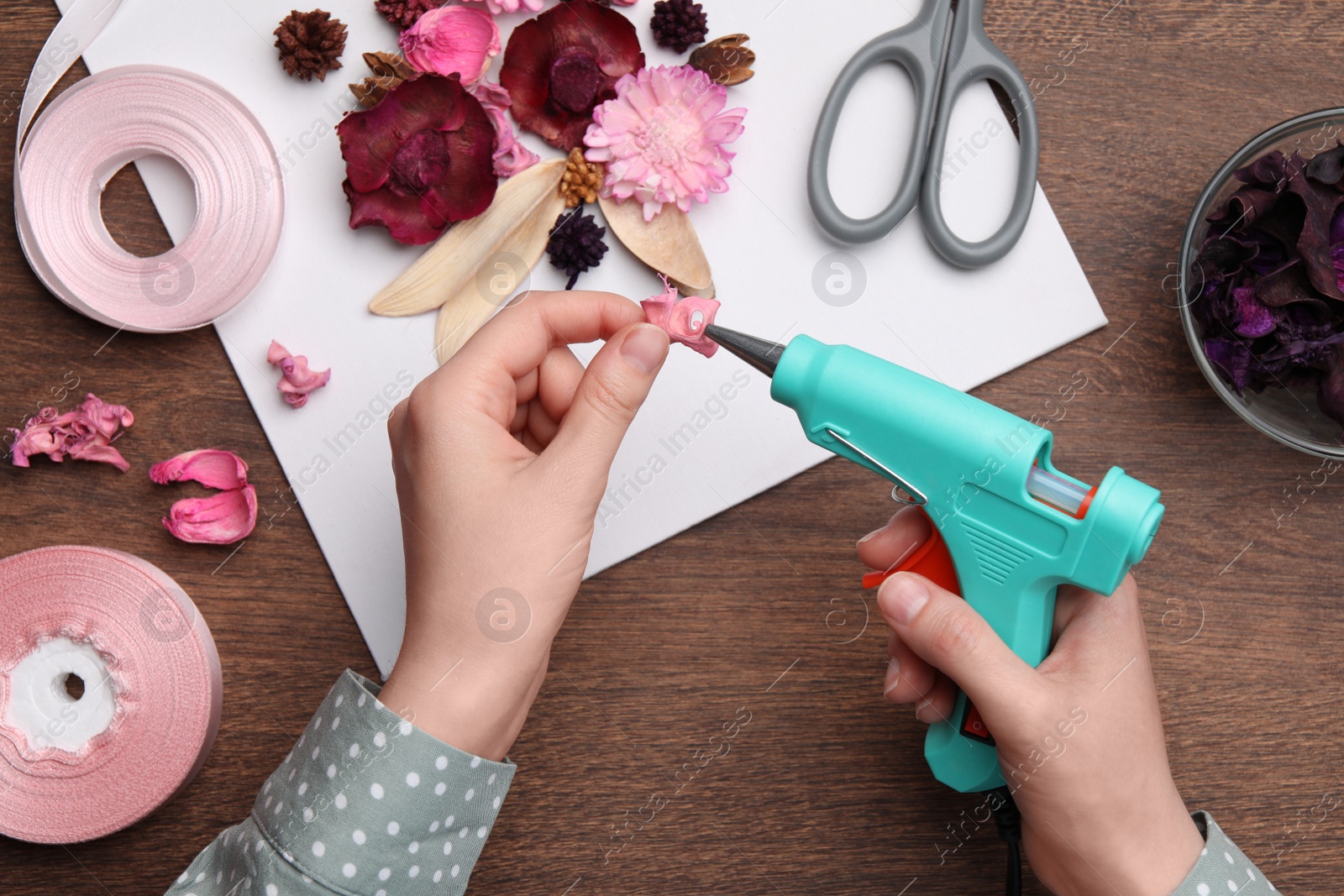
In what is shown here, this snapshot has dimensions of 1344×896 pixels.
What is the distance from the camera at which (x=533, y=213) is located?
2.83ft

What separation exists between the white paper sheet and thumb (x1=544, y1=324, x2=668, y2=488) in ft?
0.69

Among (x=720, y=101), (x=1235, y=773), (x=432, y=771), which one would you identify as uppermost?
(x=720, y=101)

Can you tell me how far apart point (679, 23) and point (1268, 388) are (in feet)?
2.14

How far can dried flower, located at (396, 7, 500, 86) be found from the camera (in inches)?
33.1

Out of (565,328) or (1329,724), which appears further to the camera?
(1329,724)

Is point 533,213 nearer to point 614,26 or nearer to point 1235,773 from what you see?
point 614,26

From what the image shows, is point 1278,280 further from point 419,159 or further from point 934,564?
point 419,159

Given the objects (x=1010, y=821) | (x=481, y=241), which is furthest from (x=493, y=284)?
(x=1010, y=821)

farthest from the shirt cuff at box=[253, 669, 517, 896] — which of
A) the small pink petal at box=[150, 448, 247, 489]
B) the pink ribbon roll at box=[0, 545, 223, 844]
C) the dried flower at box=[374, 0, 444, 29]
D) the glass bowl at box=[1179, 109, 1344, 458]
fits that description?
the glass bowl at box=[1179, 109, 1344, 458]

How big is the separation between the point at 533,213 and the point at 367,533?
1.15 feet

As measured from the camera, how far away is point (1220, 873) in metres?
0.73

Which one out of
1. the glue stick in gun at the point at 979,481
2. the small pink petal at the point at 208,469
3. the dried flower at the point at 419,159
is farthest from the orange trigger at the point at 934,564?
the small pink petal at the point at 208,469

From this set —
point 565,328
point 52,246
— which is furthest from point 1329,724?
point 52,246

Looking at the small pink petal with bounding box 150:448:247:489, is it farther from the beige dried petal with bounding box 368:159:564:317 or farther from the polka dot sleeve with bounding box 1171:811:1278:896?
the polka dot sleeve with bounding box 1171:811:1278:896
